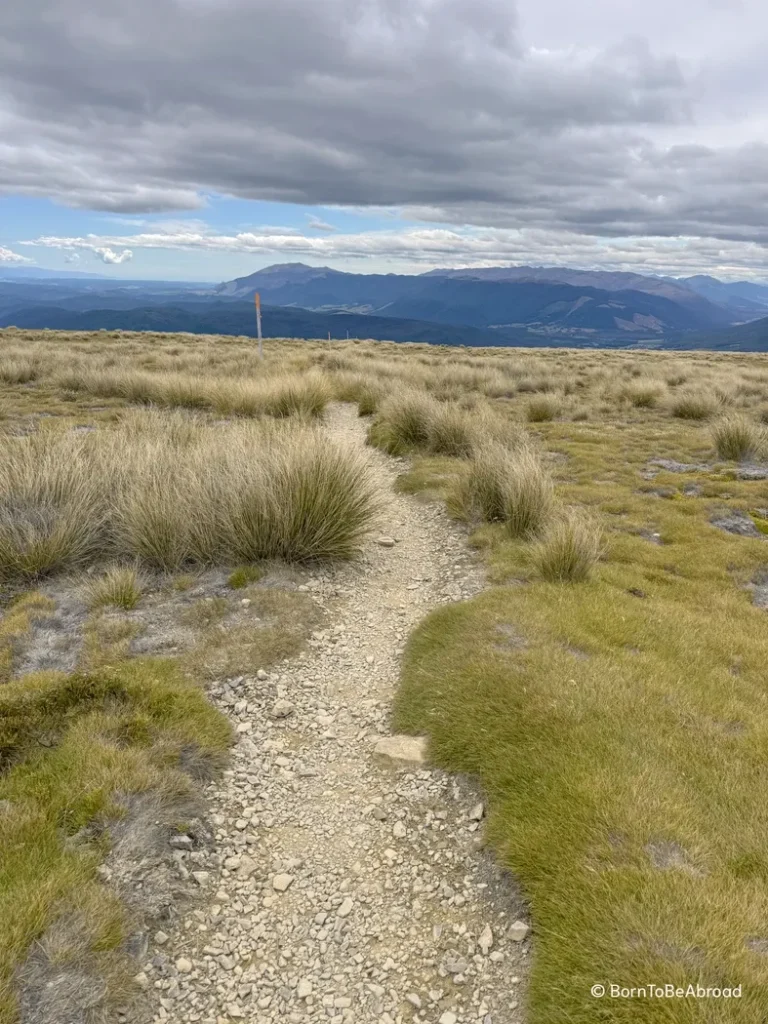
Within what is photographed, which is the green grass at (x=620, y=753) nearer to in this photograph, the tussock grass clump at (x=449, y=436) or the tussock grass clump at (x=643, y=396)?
the tussock grass clump at (x=449, y=436)

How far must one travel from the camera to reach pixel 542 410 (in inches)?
705

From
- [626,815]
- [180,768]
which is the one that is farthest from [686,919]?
[180,768]

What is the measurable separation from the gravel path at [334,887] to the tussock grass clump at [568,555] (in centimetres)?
240

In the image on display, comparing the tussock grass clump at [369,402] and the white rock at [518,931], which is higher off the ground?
the tussock grass clump at [369,402]

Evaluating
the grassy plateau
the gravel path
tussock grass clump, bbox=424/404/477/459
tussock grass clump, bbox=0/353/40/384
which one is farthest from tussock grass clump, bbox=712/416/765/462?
tussock grass clump, bbox=0/353/40/384

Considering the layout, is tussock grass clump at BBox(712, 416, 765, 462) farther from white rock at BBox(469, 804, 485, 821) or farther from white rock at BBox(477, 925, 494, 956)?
white rock at BBox(477, 925, 494, 956)

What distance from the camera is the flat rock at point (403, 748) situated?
4648 mm

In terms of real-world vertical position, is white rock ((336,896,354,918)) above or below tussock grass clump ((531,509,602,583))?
below

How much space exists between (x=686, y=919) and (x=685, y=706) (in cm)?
205

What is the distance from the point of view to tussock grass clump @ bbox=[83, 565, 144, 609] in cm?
647

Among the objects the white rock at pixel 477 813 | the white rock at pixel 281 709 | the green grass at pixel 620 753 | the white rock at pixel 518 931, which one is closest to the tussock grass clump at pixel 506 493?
the green grass at pixel 620 753

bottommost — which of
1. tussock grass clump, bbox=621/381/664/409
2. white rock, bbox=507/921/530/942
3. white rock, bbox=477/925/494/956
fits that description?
white rock, bbox=477/925/494/956

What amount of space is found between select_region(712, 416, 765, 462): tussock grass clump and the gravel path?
11.0 m

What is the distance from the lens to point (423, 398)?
47.9 ft
